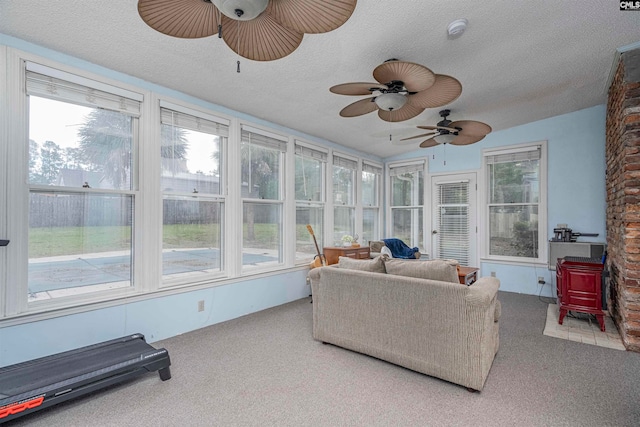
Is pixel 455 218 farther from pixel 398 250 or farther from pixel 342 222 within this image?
pixel 342 222

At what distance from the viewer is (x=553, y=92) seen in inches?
151

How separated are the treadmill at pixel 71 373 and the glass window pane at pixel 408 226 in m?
5.05

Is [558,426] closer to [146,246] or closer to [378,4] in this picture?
[378,4]

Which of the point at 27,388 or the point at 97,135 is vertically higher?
the point at 97,135

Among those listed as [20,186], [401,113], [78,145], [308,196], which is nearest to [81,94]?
[78,145]

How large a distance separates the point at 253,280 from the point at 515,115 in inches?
176

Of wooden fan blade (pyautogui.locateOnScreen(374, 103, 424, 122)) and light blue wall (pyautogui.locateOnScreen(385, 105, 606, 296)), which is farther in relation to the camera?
light blue wall (pyautogui.locateOnScreen(385, 105, 606, 296))

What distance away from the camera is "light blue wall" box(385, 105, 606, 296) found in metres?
4.41

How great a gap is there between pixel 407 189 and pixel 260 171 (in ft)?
11.5

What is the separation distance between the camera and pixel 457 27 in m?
2.38

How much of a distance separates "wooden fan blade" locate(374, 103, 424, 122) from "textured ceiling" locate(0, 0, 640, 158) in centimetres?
45

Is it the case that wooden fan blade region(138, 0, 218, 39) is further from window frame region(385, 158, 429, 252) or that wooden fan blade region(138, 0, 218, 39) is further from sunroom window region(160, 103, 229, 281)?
window frame region(385, 158, 429, 252)

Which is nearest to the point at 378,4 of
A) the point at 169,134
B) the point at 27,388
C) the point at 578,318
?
the point at 169,134

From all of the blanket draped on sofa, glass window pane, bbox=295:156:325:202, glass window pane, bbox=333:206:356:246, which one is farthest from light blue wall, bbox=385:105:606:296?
glass window pane, bbox=295:156:325:202
